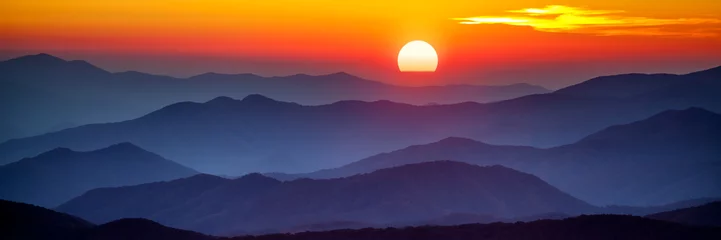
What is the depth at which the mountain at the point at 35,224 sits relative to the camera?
210 feet

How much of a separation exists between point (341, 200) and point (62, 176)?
265 ft

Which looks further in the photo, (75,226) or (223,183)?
(223,183)

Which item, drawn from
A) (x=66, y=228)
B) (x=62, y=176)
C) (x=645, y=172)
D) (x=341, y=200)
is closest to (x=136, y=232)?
(x=66, y=228)

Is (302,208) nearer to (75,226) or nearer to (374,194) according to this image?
(374,194)

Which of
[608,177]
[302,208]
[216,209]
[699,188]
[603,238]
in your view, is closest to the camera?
[603,238]

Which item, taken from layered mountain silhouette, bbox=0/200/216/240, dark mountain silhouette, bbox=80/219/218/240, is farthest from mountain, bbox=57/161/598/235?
layered mountain silhouette, bbox=0/200/216/240

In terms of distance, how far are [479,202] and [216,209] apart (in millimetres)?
37682

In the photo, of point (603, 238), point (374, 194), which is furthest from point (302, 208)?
point (603, 238)

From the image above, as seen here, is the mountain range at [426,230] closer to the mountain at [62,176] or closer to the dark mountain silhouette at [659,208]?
the dark mountain silhouette at [659,208]

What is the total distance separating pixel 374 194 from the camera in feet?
431

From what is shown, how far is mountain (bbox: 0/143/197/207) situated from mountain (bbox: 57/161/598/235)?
32.5m

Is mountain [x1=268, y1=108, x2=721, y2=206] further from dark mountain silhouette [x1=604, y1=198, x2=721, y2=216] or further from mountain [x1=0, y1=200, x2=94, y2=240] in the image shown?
mountain [x1=0, y1=200, x2=94, y2=240]

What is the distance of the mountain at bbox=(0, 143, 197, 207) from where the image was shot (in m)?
182

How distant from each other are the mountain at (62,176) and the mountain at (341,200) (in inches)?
1281
